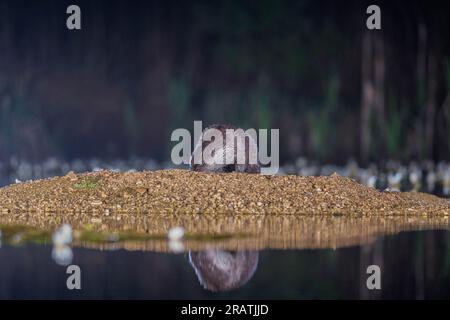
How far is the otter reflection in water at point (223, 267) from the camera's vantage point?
4770mm

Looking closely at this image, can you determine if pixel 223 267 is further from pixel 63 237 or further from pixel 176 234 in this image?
pixel 63 237

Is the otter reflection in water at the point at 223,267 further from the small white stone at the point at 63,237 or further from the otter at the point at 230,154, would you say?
the otter at the point at 230,154

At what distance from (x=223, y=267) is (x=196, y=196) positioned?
343 centimetres

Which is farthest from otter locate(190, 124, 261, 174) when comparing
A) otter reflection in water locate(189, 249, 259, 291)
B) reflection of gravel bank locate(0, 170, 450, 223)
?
otter reflection in water locate(189, 249, 259, 291)

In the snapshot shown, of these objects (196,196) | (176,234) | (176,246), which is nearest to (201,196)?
(196,196)

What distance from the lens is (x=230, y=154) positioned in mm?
10461

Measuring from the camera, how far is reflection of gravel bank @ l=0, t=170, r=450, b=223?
823cm

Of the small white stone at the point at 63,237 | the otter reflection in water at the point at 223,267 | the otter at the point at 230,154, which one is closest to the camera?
the otter reflection in water at the point at 223,267

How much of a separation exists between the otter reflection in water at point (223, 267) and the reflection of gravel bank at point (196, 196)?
231 centimetres

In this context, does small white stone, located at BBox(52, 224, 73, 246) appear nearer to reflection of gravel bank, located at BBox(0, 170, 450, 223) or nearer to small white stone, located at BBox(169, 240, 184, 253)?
small white stone, located at BBox(169, 240, 184, 253)

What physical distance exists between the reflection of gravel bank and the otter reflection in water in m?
2.31

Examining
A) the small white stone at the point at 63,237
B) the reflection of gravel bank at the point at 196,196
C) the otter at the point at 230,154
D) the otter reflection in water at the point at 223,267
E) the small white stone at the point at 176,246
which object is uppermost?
the otter at the point at 230,154

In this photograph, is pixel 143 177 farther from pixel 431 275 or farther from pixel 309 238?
pixel 431 275

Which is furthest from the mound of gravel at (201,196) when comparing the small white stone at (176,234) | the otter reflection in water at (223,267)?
the otter reflection in water at (223,267)
